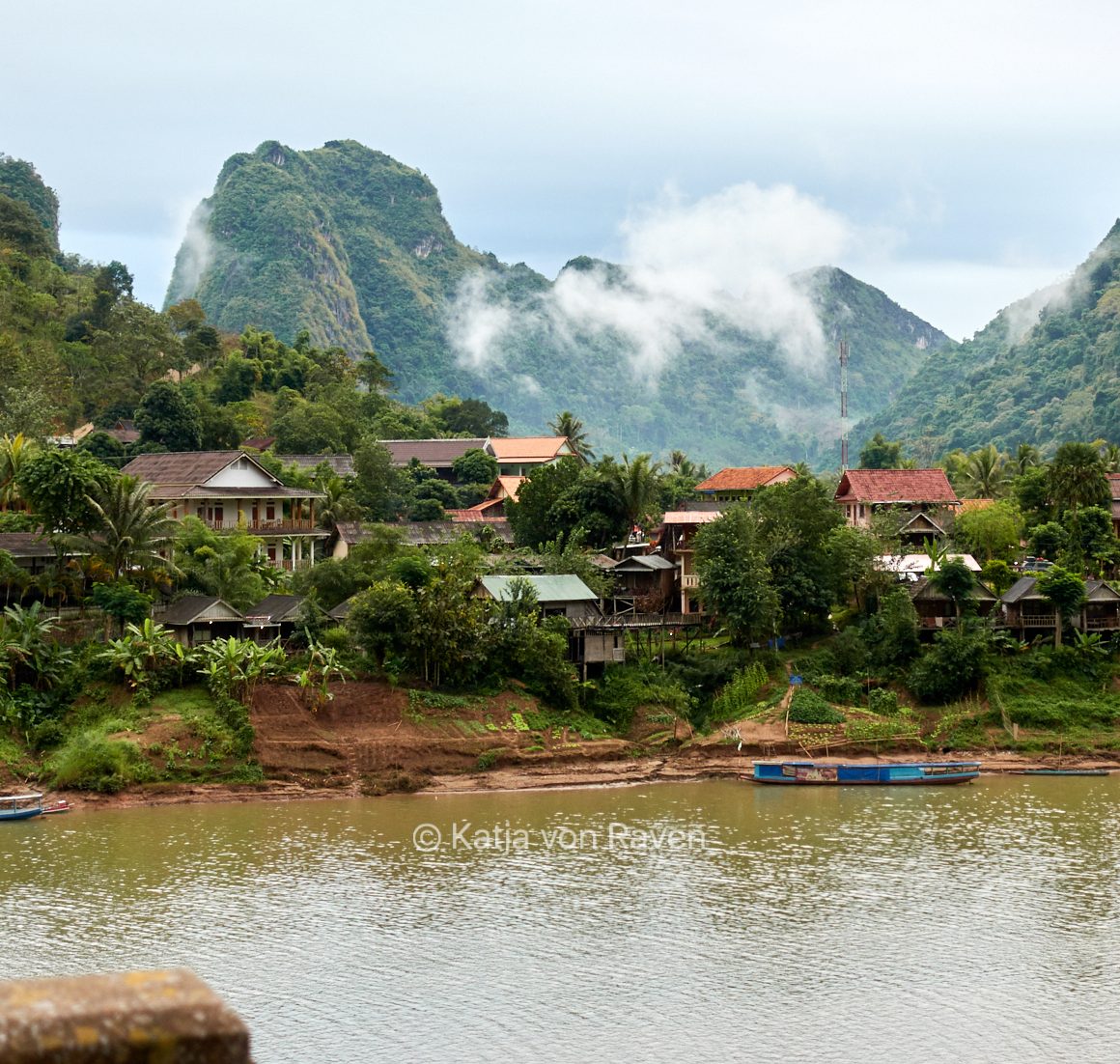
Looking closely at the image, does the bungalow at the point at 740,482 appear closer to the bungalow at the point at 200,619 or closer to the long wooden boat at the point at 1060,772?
the long wooden boat at the point at 1060,772

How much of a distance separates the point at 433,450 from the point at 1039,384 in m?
75.1

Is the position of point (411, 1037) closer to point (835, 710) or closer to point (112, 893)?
point (112, 893)

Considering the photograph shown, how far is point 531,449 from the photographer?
92.3 meters

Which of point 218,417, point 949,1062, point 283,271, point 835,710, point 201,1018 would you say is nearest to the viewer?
point 201,1018

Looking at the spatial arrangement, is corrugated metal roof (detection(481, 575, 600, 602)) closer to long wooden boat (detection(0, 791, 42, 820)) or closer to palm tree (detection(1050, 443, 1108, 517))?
long wooden boat (detection(0, 791, 42, 820))

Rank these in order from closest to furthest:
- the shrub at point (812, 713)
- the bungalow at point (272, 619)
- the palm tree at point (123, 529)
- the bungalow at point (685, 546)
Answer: the palm tree at point (123, 529) → the shrub at point (812, 713) → the bungalow at point (272, 619) → the bungalow at point (685, 546)

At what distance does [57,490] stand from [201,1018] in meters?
46.1

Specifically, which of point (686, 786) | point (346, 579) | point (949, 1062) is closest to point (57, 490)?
point (346, 579)

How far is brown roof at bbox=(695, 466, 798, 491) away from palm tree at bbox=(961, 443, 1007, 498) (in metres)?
9.86

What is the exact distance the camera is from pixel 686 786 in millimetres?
44688

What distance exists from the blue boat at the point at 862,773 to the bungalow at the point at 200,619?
18.4m

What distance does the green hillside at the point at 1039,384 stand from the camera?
5128 inches

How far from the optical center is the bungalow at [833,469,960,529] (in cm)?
6556

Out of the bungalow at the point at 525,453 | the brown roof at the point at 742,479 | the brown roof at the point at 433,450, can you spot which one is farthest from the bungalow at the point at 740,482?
the brown roof at the point at 433,450
